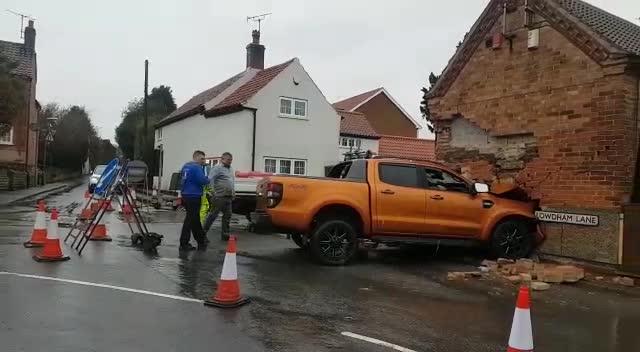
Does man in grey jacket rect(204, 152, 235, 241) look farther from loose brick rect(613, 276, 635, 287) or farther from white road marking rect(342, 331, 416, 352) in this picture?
loose brick rect(613, 276, 635, 287)

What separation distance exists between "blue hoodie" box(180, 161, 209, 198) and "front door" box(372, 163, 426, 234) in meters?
3.11

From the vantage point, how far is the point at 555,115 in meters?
10.8

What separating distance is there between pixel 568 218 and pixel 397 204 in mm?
3236

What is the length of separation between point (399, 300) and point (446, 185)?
3580 mm

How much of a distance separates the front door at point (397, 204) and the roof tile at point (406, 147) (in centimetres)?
2211

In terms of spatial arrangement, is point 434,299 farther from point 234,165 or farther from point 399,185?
point 234,165

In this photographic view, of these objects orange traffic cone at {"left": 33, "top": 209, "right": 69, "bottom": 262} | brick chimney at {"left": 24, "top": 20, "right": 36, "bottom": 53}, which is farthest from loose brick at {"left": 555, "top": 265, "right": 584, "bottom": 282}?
brick chimney at {"left": 24, "top": 20, "right": 36, "bottom": 53}

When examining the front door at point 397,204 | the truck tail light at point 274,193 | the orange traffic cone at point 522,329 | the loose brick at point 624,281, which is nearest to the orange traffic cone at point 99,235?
the truck tail light at point 274,193

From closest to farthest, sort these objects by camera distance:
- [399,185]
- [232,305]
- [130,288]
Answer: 1. [232,305]
2. [130,288]
3. [399,185]

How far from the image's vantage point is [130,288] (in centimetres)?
692

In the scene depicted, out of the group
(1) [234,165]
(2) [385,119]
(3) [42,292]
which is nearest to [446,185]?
(3) [42,292]

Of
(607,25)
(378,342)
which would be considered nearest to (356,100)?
(607,25)

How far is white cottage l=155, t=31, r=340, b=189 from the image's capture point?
84.9 ft

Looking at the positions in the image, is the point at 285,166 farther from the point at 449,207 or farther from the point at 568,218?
the point at 568,218
